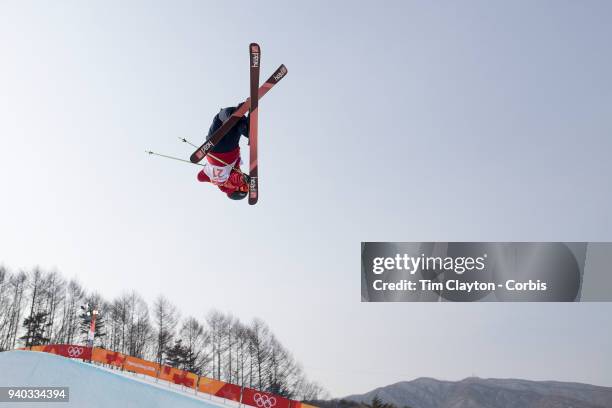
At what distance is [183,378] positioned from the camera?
2392 centimetres

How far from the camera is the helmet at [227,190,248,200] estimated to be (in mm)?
9698

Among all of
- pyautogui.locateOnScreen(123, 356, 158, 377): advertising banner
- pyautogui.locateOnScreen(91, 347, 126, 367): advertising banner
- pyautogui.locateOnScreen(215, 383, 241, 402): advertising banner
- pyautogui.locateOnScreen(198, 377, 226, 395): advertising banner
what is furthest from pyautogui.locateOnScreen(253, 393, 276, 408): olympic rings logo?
pyautogui.locateOnScreen(91, 347, 126, 367): advertising banner

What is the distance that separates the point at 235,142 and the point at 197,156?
26.9 inches

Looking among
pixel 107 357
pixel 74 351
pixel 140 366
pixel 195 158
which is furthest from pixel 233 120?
pixel 74 351

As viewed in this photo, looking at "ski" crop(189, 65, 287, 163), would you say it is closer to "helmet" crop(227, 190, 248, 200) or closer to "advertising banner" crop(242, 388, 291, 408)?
"helmet" crop(227, 190, 248, 200)

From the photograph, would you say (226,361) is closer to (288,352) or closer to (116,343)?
(288,352)

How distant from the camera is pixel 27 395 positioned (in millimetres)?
20688

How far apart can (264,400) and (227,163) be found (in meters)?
14.0

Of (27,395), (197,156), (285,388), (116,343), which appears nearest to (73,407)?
(27,395)

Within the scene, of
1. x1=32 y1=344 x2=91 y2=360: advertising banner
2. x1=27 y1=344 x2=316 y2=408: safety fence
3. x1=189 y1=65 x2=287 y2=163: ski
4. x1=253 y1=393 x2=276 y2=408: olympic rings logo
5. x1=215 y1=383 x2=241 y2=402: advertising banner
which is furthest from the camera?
x1=32 y1=344 x2=91 y2=360: advertising banner

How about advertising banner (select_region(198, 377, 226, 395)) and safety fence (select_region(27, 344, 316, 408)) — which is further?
advertising banner (select_region(198, 377, 226, 395))

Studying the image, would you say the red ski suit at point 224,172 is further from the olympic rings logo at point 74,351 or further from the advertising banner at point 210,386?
the olympic rings logo at point 74,351

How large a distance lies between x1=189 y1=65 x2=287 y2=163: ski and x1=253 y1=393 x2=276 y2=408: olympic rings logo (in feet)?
45.7

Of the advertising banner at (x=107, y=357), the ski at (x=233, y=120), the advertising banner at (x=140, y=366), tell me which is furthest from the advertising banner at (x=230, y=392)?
the ski at (x=233, y=120)
